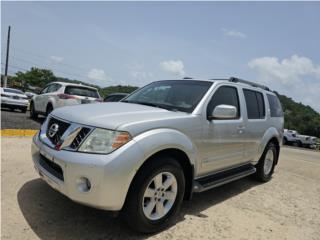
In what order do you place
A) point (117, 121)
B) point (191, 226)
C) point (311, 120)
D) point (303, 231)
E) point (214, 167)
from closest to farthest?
point (117, 121)
point (191, 226)
point (303, 231)
point (214, 167)
point (311, 120)

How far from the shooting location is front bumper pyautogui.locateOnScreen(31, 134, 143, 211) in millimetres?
2830

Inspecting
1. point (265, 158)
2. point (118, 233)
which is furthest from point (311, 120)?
point (118, 233)

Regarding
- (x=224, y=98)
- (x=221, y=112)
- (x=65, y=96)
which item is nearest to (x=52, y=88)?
(x=65, y=96)

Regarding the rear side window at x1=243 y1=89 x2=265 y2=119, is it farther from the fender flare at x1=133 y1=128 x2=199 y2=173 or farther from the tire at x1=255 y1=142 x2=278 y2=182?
the fender flare at x1=133 y1=128 x2=199 y2=173

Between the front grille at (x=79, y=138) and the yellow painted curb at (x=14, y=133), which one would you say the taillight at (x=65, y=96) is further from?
the front grille at (x=79, y=138)

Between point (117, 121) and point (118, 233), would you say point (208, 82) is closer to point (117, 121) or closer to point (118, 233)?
point (117, 121)

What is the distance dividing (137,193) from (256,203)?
2.50 m

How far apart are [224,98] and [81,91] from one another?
7.62 meters

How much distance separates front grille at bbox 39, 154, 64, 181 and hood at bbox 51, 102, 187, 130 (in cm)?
51

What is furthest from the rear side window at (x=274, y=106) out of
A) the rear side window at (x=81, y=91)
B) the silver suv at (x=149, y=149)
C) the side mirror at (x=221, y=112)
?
the rear side window at (x=81, y=91)

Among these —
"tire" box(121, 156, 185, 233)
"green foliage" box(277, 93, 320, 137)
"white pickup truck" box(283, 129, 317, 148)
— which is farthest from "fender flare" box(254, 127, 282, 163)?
"green foliage" box(277, 93, 320, 137)

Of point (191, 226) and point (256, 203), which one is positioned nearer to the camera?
point (191, 226)

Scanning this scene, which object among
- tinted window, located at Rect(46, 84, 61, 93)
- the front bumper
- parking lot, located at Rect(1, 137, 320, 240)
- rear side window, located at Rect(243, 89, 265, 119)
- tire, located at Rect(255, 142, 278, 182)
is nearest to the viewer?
the front bumper

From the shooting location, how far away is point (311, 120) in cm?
5744
